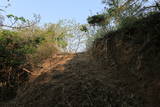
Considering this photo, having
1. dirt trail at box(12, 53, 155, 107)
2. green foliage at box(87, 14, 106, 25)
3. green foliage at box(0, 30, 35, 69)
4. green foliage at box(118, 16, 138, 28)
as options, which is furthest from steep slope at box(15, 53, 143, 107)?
green foliage at box(87, 14, 106, 25)

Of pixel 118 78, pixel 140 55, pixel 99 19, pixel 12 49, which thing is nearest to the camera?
pixel 140 55

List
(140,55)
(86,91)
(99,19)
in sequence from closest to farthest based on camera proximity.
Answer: (140,55) → (86,91) → (99,19)

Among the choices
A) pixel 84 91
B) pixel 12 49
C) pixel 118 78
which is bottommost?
pixel 84 91

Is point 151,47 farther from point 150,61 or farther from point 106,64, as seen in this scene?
point 106,64

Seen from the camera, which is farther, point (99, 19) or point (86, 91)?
point (99, 19)

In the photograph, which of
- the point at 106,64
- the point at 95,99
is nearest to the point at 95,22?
the point at 106,64

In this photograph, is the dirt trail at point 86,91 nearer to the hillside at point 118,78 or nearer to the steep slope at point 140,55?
the hillside at point 118,78

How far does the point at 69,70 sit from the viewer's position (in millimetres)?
6219

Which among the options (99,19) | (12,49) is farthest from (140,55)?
(12,49)

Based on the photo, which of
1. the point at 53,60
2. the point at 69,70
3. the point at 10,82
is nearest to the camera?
the point at 69,70

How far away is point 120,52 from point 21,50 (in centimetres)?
423

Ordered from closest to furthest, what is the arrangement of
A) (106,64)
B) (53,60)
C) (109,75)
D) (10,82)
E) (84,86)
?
(84,86)
(109,75)
(106,64)
(10,82)
(53,60)

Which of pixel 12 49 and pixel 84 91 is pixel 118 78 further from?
pixel 12 49

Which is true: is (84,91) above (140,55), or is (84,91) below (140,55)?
below
